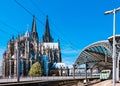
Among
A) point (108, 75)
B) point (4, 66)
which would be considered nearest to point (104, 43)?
point (108, 75)

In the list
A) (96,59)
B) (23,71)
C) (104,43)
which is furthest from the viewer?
(23,71)

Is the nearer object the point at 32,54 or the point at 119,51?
the point at 119,51

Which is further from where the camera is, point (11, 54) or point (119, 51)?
point (11, 54)

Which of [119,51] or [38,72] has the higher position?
[119,51]

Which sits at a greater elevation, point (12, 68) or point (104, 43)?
point (104, 43)

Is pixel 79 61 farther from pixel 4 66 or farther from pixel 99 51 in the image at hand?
pixel 4 66

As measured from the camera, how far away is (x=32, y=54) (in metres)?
192

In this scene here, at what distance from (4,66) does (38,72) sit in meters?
37.3

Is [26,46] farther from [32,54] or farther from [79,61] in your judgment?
[79,61]

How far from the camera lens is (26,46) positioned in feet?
624

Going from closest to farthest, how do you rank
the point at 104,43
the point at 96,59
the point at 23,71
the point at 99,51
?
the point at 104,43 < the point at 99,51 < the point at 96,59 < the point at 23,71

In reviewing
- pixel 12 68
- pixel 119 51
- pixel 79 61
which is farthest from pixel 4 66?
pixel 119 51

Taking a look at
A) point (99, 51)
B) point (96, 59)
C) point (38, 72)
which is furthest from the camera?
point (38, 72)

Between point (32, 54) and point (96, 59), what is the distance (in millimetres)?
75148
